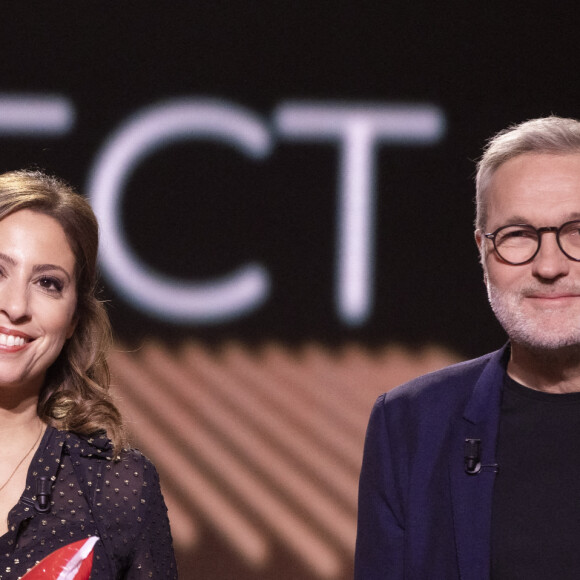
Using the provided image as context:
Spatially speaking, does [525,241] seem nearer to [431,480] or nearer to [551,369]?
[551,369]

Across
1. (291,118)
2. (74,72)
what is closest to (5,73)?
(74,72)

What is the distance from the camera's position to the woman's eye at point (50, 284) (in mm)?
1866

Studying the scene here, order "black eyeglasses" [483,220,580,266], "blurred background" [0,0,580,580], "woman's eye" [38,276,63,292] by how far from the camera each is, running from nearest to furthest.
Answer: "black eyeglasses" [483,220,580,266], "woman's eye" [38,276,63,292], "blurred background" [0,0,580,580]

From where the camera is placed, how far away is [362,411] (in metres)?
3.48

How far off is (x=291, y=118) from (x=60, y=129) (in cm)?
89

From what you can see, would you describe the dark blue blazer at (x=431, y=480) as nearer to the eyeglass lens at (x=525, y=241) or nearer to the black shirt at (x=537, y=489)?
the black shirt at (x=537, y=489)

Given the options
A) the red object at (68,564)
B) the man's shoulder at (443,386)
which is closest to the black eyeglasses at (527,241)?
the man's shoulder at (443,386)

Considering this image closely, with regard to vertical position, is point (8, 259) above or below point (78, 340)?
above

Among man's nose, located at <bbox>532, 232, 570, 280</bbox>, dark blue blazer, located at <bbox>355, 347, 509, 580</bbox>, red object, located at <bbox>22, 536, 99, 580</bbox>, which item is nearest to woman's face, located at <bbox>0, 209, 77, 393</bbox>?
red object, located at <bbox>22, 536, 99, 580</bbox>

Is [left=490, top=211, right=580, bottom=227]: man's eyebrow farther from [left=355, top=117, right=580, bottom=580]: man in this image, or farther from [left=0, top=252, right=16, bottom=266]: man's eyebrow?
[left=0, top=252, right=16, bottom=266]: man's eyebrow

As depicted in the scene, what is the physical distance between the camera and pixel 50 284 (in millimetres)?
1881

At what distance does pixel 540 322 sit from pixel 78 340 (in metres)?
1.02

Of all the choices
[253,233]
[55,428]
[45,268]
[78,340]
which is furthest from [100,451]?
[253,233]

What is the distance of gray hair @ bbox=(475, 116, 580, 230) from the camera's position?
6.22ft
